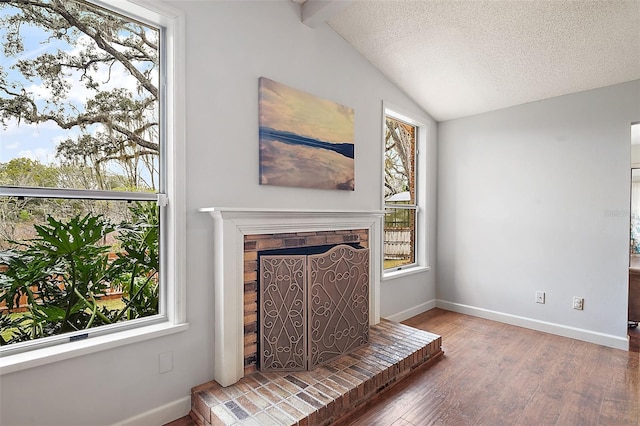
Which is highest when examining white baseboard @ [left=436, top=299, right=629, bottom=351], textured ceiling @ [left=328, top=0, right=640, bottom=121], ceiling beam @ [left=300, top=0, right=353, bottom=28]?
ceiling beam @ [left=300, top=0, right=353, bottom=28]

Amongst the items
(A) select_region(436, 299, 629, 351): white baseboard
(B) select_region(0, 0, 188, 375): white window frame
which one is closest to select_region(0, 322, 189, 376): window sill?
(B) select_region(0, 0, 188, 375): white window frame

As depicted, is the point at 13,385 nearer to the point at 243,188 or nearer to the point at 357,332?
the point at 243,188

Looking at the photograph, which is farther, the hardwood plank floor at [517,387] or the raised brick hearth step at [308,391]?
the hardwood plank floor at [517,387]

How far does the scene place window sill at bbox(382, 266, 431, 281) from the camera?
11.5ft

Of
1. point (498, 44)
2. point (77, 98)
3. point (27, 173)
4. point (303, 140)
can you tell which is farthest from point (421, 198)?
point (27, 173)

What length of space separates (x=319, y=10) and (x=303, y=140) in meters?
1.00

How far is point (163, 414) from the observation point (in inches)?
75.5

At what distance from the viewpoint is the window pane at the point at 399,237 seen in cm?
370

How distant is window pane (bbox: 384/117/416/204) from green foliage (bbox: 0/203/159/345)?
247cm

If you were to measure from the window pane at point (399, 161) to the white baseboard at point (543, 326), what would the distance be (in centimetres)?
141

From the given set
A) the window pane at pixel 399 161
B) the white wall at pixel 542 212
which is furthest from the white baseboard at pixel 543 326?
the window pane at pixel 399 161

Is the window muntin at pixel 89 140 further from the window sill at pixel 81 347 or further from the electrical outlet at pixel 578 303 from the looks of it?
the electrical outlet at pixel 578 303

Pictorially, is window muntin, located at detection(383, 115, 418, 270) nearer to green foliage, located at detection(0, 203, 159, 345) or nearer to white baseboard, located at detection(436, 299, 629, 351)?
white baseboard, located at detection(436, 299, 629, 351)

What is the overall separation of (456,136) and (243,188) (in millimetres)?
2917
